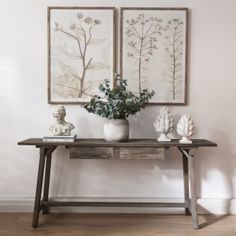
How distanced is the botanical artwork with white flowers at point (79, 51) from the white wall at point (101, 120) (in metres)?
0.08

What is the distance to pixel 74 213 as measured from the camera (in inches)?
109

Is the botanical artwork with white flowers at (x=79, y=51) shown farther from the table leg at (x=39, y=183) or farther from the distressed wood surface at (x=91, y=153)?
the table leg at (x=39, y=183)

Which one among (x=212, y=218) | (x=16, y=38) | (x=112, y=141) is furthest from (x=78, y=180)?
(x=16, y=38)

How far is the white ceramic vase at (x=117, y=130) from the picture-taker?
2.49 metres

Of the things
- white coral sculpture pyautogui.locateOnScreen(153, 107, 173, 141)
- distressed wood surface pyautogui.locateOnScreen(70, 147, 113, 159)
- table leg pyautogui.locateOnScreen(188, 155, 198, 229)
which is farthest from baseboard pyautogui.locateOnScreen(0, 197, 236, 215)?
white coral sculpture pyautogui.locateOnScreen(153, 107, 173, 141)

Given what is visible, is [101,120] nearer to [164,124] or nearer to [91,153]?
[91,153]

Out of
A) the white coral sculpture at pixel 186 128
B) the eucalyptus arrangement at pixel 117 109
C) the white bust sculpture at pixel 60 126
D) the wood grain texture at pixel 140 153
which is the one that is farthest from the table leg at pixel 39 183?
the white coral sculpture at pixel 186 128

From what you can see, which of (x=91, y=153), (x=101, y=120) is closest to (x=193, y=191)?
(x=91, y=153)

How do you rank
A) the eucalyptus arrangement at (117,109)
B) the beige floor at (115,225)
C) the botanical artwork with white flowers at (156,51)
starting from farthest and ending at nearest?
the botanical artwork with white flowers at (156,51)
the eucalyptus arrangement at (117,109)
the beige floor at (115,225)

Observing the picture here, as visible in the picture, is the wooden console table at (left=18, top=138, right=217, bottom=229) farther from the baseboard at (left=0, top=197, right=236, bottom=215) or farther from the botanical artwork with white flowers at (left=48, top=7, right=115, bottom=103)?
the botanical artwork with white flowers at (left=48, top=7, right=115, bottom=103)

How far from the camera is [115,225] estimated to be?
2.49 meters

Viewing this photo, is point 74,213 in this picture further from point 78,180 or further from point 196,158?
point 196,158

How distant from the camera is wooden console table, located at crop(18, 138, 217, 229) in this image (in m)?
2.41

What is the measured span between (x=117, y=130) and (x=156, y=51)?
2.70ft
